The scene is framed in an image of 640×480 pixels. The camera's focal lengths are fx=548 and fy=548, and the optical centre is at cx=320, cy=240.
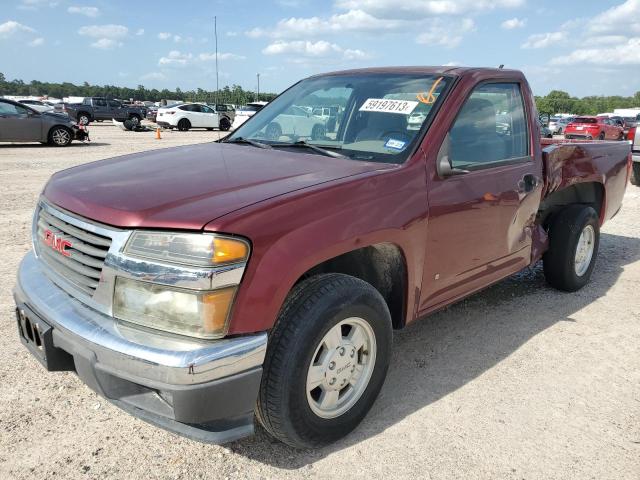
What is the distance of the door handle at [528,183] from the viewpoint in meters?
3.66

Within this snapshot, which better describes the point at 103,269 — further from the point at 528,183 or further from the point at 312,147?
the point at 528,183

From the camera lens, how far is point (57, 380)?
124 inches

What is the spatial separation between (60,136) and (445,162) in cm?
1662

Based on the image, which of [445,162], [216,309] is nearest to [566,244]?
[445,162]

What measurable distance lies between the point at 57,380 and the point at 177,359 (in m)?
1.54

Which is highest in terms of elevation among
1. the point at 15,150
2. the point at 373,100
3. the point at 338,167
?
the point at 373,100

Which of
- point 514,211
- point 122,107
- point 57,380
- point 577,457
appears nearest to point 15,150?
point 57,380

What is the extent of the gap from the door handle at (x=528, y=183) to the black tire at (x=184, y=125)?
26719mm

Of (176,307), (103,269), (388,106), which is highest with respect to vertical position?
(388,106)

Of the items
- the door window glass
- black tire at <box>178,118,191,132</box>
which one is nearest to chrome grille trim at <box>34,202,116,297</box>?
the door window glass

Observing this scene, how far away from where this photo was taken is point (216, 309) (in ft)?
6.77

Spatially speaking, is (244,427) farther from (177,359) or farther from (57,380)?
(57,380)

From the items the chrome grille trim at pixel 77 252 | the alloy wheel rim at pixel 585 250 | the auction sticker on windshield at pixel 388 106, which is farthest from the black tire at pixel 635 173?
the chrome grille trim at pixel 77 252

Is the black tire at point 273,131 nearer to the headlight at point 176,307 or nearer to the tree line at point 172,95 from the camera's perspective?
the headlight at point 176,307
